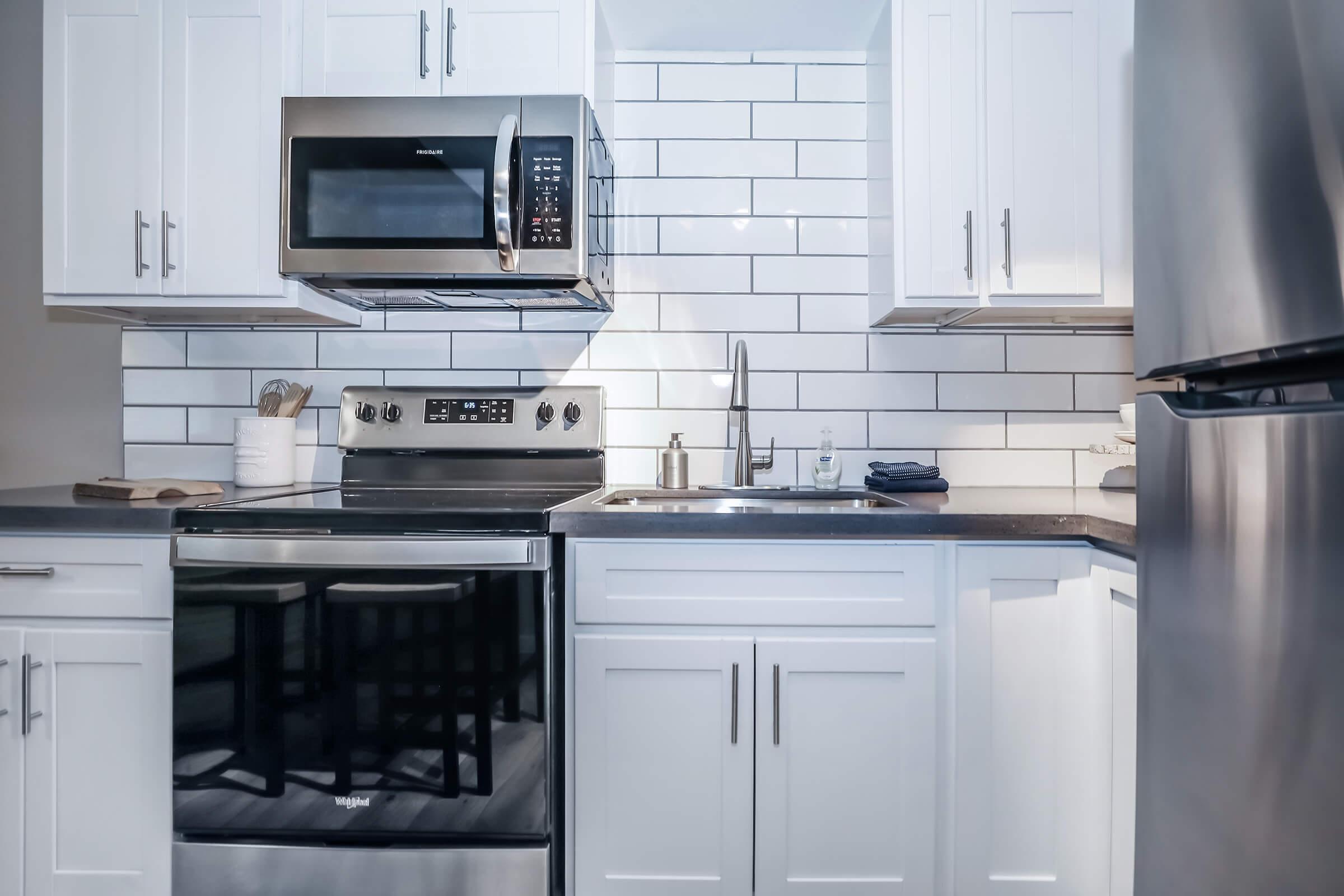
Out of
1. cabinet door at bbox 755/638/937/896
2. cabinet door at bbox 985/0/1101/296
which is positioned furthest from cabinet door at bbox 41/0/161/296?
cabinet door at bbox 985/0/1101/296

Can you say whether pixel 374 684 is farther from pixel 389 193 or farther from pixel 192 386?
pixel 192 386

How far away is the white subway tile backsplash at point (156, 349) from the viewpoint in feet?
6.82

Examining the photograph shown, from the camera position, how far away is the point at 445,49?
5.70 ft

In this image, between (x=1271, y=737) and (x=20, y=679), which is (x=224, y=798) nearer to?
(x=20, y=679)

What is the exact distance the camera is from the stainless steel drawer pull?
1431 mm

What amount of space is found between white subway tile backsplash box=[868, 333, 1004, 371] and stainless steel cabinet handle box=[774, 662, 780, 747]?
0.96m

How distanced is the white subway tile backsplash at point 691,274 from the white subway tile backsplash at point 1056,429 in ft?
2.40

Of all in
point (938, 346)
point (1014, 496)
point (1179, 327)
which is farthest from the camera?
point (938, 346)

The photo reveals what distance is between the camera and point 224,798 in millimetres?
1388

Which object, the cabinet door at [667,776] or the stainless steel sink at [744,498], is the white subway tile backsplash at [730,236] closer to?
the stainless steel sink at [744,498]

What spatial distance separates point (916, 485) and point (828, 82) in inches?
43.7

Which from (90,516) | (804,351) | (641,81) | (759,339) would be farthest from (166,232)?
(804,351)

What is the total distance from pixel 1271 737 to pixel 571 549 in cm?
106

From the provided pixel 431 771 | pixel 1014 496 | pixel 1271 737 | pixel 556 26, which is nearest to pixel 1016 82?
pixel 1014 496
